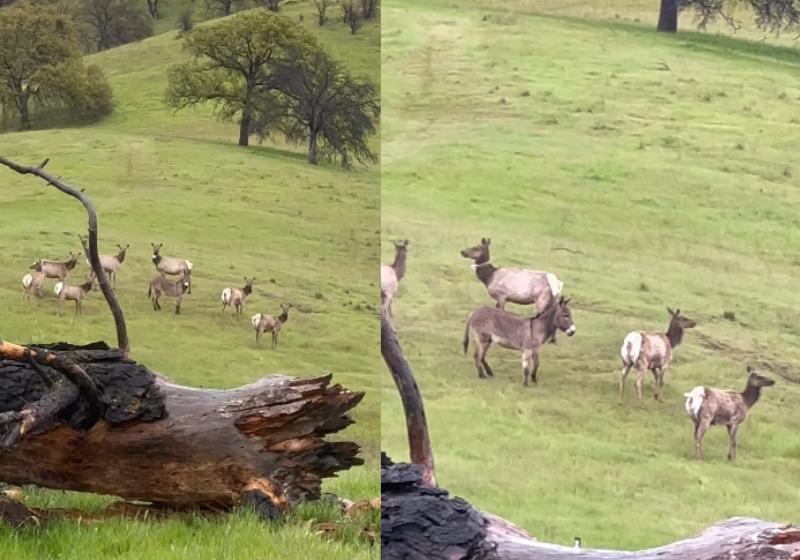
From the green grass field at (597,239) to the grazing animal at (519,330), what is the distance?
35 mm

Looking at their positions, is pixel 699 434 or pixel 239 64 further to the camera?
pixel 239 64

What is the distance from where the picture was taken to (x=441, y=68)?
122 inches

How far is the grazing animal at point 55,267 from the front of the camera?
15.2 feet

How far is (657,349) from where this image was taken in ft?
9.15

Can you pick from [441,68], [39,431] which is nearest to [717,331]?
[441,68]

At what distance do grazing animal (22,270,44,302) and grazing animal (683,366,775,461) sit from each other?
10.4ft

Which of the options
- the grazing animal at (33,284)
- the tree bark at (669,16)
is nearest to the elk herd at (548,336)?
the tree bark at (669,16)

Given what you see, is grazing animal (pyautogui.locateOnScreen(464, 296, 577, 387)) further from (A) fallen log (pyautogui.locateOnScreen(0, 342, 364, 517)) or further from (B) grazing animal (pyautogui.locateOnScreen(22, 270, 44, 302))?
(B) grazing animal (pyautogui.locateOnScreen(22, 270, 44, 302))

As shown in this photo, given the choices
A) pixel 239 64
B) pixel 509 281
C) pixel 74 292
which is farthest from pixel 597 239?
pixel 74 292

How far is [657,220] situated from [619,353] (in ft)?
1.36

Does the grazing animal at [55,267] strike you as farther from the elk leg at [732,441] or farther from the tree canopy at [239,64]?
the elk leg at [732,441]

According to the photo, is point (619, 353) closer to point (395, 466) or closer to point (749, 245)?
point (749, 245)

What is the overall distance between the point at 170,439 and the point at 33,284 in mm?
1748

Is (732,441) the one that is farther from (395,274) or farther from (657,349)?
(395,274)
